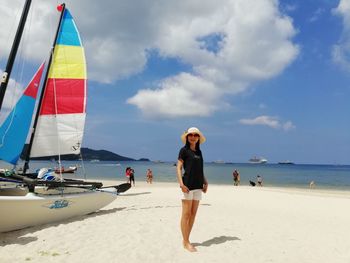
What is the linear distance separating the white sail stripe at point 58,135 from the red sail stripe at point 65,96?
8.5 inches

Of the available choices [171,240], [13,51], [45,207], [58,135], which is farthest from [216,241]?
[13,51]

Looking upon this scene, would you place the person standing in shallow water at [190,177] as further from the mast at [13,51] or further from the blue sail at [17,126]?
the blue sail at [17,126]

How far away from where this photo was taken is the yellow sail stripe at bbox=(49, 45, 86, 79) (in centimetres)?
1323

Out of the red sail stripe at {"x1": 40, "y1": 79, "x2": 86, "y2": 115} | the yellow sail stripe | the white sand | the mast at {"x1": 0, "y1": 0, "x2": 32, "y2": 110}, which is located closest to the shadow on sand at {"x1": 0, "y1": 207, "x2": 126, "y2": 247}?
the white sand

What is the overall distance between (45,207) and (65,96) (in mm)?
5211

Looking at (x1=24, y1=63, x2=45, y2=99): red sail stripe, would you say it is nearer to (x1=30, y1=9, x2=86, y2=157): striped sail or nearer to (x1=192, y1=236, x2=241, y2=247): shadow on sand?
(x1=30, y1=9, x2=86, y2=157): striped sail

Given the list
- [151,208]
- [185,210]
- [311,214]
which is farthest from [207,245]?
[311,214]

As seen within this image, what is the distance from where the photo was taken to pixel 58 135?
42.9 feet

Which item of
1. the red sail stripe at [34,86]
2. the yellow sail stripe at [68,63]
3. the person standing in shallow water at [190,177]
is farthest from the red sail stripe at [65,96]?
the person standing in shallow water at [190,177]

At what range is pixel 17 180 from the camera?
31.8 ft

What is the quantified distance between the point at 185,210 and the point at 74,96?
8111 mm

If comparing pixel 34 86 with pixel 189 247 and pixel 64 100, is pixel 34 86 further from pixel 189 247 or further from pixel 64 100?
pixel 189 247

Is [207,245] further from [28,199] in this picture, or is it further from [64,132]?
[64,132]

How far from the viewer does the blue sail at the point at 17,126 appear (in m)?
Answer: 11.5
